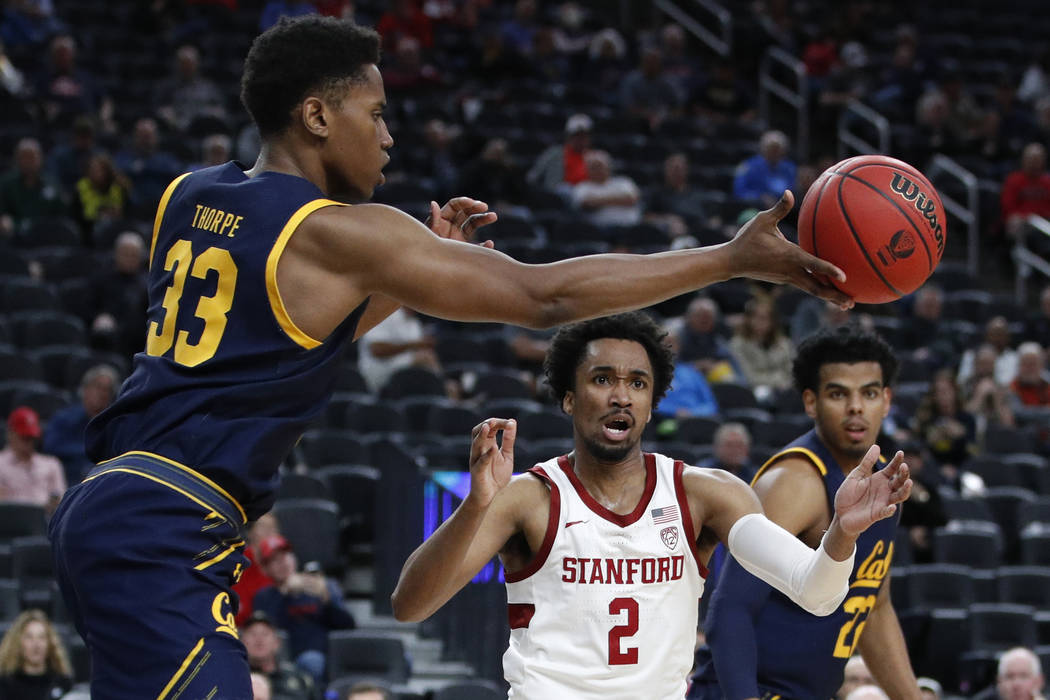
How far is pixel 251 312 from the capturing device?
303 centimetres

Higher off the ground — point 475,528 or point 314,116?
point 314,116

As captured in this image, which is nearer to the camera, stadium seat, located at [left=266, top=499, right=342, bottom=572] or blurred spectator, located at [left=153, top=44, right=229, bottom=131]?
stadium seat, located at [left=266, top=499, right=342, bottom=572]

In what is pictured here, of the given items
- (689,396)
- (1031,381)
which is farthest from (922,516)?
(1031,381)

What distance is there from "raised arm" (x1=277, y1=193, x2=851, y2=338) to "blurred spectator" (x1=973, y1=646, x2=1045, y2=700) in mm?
4785

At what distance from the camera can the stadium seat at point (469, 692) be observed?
6688mm

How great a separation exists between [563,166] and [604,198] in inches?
29.1

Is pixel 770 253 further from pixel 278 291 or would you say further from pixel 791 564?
pixel 278 291

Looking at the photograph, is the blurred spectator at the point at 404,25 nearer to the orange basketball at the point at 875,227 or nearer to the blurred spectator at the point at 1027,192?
the blurred spectator at the point at 1027,192

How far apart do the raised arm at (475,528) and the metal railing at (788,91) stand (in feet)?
Result: 42.0

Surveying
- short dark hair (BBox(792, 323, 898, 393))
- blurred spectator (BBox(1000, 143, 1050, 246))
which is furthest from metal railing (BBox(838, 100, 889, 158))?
short dark hair (BBox(792, 323, 898, 393))

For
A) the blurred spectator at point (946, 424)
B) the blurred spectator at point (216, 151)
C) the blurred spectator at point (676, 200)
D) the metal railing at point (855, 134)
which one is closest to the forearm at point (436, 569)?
the blurred spectator at point (946, 424)

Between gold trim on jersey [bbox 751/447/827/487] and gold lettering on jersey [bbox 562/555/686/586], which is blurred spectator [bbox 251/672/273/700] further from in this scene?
gold lettering on jersey [bbox 562/555/686/586]

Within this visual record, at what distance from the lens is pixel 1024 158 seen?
14.4m

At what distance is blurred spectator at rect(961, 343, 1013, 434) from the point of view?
37.5 ft
